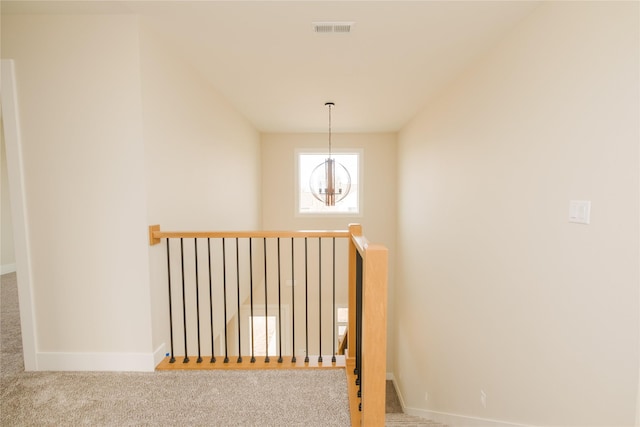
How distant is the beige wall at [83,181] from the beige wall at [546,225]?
256 centimetres

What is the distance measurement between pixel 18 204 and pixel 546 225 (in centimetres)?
343

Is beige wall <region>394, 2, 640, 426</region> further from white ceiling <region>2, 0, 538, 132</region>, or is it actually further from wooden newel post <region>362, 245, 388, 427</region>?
wooden newel post <region>362, 245, 388, 427</region>

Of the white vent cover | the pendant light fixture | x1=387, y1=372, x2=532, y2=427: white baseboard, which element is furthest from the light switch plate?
the pendant light fixture

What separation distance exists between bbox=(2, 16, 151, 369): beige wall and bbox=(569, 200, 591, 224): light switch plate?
8.50 feet

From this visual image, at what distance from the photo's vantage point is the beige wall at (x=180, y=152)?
85.1 inches

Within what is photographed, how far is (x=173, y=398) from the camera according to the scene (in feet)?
6.14

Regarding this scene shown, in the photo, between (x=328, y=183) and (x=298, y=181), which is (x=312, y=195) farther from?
(x=328, y=183)

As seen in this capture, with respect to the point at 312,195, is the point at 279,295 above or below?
below

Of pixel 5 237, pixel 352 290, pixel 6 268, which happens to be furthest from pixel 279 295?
pixel 5 237

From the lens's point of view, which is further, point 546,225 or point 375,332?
point 546,225

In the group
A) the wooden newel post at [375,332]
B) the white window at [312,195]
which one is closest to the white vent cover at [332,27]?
the wooden newel post at [375,332]

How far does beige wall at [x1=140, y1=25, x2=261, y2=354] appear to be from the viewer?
216cm

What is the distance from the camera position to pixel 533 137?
6.30 feet

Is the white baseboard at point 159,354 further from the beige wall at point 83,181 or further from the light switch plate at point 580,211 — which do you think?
the light switch plate at point 580,211
